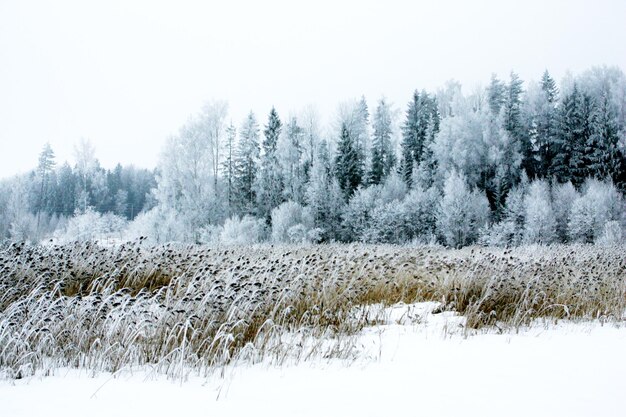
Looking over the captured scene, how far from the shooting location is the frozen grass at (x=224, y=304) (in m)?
3.31

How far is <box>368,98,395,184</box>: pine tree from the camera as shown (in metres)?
43.0

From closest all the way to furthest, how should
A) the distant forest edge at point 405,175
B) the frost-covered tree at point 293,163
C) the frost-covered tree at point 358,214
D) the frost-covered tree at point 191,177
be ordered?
the distant forest edge at point 405,175 → the frost-covered tree at point 191,177 → the frost-covered tree at point 358,214 → the frost-covered tree at point 293,163

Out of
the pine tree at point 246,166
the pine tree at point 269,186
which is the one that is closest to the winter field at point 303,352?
the pine tree at point 269,186

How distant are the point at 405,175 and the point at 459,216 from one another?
1147cm

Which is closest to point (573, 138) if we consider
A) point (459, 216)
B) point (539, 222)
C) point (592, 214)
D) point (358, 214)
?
point (592, 214)

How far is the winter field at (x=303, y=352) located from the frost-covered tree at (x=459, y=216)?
25351 millimetres

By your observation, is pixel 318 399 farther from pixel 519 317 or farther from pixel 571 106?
pixel 571 106

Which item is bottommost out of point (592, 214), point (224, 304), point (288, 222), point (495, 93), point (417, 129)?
point (224, 304)

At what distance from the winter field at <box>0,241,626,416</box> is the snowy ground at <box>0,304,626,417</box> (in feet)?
0.05

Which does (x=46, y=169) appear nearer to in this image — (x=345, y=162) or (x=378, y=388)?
(x=345, y=162)

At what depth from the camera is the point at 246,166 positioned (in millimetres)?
40438

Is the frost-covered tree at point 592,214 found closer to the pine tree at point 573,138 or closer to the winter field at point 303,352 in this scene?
the pine tree at point 573,138

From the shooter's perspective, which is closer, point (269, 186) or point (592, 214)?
point (592, 214)

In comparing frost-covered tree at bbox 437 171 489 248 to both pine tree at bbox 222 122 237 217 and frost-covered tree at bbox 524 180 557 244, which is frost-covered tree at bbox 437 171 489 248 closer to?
frost-covered tree at bbox 524 180 557 244
